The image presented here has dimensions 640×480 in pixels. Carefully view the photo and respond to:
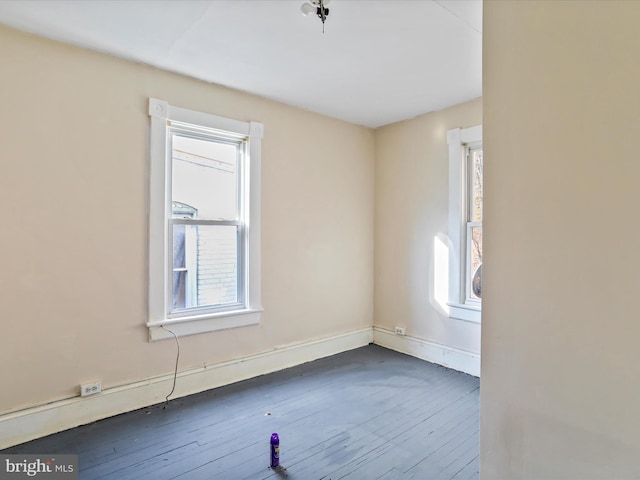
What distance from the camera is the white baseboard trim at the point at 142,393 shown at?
2.21 meters

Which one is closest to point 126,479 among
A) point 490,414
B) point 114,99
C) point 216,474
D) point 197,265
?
point 216,474

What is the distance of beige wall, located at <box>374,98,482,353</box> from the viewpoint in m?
3.57

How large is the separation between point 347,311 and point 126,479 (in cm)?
264

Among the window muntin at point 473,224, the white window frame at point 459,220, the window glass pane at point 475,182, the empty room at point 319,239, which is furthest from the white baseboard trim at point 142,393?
the window glass pane at point 475,182

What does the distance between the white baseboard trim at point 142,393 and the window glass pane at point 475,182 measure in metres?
2.03

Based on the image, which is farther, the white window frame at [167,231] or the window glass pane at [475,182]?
the window glass pane at [475,182]

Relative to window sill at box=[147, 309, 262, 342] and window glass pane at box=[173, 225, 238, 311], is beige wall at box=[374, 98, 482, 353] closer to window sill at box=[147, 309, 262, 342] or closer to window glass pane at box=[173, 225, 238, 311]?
window sill at box=[147, 309, 262, 342]

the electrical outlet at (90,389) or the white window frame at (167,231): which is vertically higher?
the white window frame at (167,231)

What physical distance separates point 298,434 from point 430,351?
1.92m

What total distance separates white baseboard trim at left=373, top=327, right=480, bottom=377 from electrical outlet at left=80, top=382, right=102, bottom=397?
292cm

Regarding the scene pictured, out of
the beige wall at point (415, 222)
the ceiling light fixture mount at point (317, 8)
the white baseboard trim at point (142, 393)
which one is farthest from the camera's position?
the beige wall at point (415, 222)

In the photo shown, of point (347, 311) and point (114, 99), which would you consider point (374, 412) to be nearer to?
point (347, 311)

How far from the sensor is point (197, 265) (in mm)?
3037

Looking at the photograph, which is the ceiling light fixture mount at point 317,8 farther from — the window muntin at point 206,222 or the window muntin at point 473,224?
the window muntin at point 473,224
